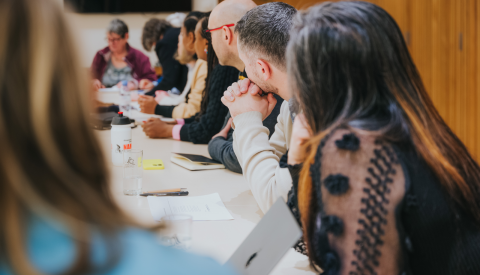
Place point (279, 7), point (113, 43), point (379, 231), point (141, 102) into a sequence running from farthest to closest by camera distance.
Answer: point (113, 43) < point (141, 102) < point (279, 7) < point (379, 231)

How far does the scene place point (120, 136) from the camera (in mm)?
1804

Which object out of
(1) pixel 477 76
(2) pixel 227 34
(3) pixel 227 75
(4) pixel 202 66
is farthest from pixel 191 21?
(1) pixel 477 76

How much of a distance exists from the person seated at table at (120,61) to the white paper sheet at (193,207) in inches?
153

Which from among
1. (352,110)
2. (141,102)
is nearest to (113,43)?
(141,102)

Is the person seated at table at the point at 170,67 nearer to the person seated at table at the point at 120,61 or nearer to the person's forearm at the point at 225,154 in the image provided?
the person seated at table at the point at 120,61

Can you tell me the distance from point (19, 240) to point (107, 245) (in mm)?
71

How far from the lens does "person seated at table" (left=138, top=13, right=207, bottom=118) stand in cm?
297

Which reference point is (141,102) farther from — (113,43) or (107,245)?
(107,245)

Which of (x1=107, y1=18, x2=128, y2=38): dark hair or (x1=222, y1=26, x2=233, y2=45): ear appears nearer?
(x1=222, y1=26, x2=233, y2=45): ear

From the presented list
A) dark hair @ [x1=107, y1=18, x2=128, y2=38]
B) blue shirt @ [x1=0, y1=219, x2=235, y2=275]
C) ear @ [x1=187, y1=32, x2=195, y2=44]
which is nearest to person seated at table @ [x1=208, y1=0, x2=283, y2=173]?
ear @ [x1=187, y1=32, x2=195, y2=44]

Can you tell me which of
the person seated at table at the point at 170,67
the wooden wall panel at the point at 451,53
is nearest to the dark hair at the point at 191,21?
the person seated at table at the point at 170,67

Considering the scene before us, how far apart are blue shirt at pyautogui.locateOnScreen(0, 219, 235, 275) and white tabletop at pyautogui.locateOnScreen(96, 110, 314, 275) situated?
0.89 ft

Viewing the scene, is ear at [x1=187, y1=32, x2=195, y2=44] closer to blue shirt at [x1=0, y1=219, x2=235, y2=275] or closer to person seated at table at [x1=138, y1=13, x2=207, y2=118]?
person seated at table at [x1=138, y1=13, x2=207, y2=118]

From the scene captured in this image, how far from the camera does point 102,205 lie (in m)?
0.43
